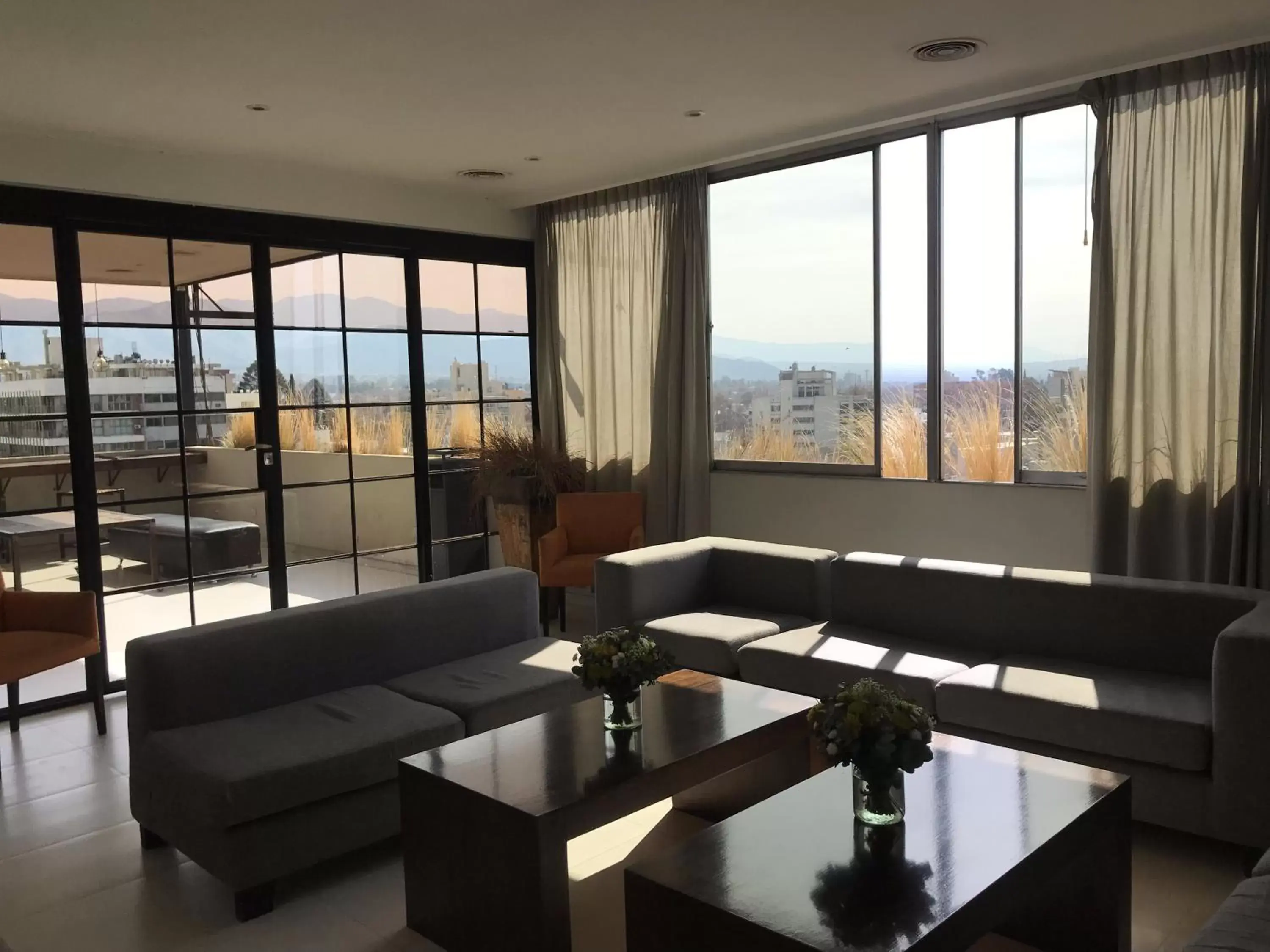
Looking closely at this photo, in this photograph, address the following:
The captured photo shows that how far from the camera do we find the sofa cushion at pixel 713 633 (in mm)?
4418

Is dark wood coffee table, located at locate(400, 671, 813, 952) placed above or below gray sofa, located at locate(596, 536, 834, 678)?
below

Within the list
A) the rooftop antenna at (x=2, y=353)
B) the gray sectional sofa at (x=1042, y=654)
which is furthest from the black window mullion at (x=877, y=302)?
the rooftop antenna at (x=2, y=353)

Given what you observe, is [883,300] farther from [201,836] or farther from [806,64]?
[201,836]

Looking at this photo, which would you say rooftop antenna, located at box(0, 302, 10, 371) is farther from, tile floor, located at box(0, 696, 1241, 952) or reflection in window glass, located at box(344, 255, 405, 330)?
tile floor, located at box(0, 696, 1241, 952)

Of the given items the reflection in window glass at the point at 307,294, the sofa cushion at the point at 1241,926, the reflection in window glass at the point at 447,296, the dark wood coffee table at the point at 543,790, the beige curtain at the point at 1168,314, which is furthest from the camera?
the reflection in window glass at the point at 447,296

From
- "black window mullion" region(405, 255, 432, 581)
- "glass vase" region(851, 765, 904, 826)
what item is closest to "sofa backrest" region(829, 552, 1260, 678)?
"glass vase" region(851, 765, 904, 826)

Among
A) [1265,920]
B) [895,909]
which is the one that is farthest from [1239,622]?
[895,909]

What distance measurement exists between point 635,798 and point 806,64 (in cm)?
321

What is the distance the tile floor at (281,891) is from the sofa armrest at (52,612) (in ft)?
2.94

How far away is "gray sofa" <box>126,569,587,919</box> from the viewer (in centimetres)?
305

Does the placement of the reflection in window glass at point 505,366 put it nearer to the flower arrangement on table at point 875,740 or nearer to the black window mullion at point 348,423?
the black window mullion at point 348,423

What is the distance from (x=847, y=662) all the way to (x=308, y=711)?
2049mm

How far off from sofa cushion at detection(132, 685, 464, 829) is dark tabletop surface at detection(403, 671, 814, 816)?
27cm

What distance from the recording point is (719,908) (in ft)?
6.93
